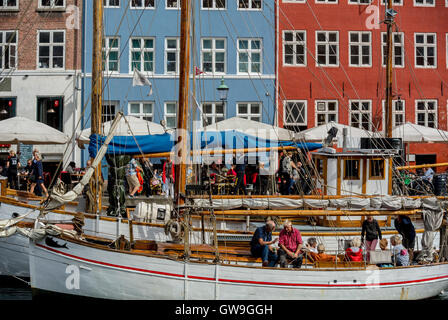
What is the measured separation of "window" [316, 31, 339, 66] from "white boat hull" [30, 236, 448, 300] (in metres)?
19.4

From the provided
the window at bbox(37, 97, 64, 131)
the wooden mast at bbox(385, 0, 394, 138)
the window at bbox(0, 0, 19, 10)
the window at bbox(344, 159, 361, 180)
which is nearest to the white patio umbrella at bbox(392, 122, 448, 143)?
the wooden mast at bbox(385, 0, 394, 138)

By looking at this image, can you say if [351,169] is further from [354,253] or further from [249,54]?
[249,54]

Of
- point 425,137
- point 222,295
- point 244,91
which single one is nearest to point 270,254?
point 222,295

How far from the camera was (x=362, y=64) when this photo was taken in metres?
32.2

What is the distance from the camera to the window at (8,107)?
101 ft

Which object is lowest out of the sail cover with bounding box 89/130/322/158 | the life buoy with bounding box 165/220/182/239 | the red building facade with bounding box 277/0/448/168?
the life buoy with bounding box 165/220/182/239

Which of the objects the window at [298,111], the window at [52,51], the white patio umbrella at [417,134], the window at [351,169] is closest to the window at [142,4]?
the window at [52,51]

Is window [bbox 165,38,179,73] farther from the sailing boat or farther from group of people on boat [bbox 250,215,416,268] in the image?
the sailing boat

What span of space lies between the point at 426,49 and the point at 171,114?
12963 mm

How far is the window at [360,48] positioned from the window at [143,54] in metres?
9.60

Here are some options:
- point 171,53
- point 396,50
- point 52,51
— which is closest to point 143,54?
point 171,53

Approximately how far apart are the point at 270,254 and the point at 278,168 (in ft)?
32.5

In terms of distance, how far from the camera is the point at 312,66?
32031 mm

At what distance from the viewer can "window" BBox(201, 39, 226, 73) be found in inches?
1230
